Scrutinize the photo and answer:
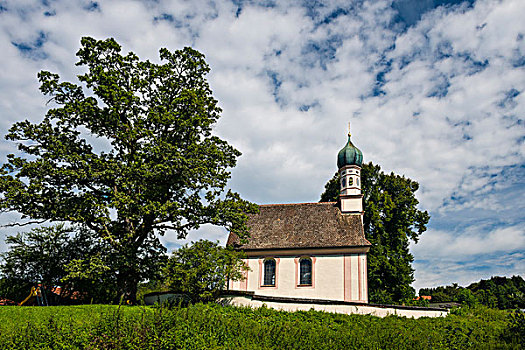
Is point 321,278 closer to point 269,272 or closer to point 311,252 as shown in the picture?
point 311,252

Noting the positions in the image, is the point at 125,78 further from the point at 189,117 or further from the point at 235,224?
the point at 235,224

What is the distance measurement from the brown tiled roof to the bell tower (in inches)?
32.5

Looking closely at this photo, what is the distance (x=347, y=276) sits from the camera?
96.1 ft

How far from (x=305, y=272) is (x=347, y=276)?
10.4ft

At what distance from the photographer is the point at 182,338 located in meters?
11.0

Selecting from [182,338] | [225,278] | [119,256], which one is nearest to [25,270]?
[119,256]

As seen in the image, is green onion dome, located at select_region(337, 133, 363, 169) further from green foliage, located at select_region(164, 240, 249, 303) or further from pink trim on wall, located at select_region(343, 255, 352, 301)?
green foliage, located at select_region(164, 240, 249, 303)

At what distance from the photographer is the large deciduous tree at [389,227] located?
3528 centimetres

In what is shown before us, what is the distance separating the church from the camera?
96.8ft

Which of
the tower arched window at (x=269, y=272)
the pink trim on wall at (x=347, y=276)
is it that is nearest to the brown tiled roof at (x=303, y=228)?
the pink trim on wall at (x=347, y=276)

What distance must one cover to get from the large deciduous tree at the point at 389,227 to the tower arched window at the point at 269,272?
9.29m

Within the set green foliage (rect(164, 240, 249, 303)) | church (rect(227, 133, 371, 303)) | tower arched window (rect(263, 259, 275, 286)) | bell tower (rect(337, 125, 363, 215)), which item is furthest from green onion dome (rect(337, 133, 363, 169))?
green foliage (rect(164, 240, 249, 303))

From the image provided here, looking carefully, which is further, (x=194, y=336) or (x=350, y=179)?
(x=350, y=179)

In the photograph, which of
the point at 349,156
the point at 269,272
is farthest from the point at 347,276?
the point at 349,156
